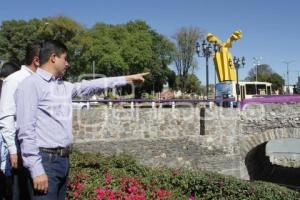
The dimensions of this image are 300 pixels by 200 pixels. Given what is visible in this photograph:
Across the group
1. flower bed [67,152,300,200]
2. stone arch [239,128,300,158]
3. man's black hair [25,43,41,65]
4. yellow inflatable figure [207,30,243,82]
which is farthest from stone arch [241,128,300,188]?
man's black hair [25,43,41,65]

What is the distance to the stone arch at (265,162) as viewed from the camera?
15.1m

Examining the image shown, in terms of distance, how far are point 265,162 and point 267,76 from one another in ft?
139

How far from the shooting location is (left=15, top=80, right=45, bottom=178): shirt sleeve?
9.56ft

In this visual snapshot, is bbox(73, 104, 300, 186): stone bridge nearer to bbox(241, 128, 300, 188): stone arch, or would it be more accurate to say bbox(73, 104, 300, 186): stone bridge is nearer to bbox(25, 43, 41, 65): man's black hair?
bbox(241, 128, 300, 188): stone arch

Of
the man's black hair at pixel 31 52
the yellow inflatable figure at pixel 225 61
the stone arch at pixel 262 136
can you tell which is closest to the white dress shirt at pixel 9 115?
the man's black hair at pixel 31 52

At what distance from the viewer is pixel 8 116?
3607 mm

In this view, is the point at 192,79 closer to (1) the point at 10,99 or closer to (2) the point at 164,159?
(2) the point at 164,159

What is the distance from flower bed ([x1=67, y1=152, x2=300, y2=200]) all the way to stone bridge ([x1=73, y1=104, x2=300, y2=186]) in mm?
7475

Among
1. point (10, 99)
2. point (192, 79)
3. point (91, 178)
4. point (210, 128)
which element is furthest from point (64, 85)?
point (192, 79)

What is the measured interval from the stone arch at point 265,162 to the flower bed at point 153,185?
9.76m

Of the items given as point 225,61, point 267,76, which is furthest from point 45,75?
point 267,76

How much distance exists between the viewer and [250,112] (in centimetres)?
1542

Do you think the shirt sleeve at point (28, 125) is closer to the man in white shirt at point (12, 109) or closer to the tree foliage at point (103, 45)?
the man in white shirt at point (12, 109)

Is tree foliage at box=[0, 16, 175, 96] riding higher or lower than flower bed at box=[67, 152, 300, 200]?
higher
